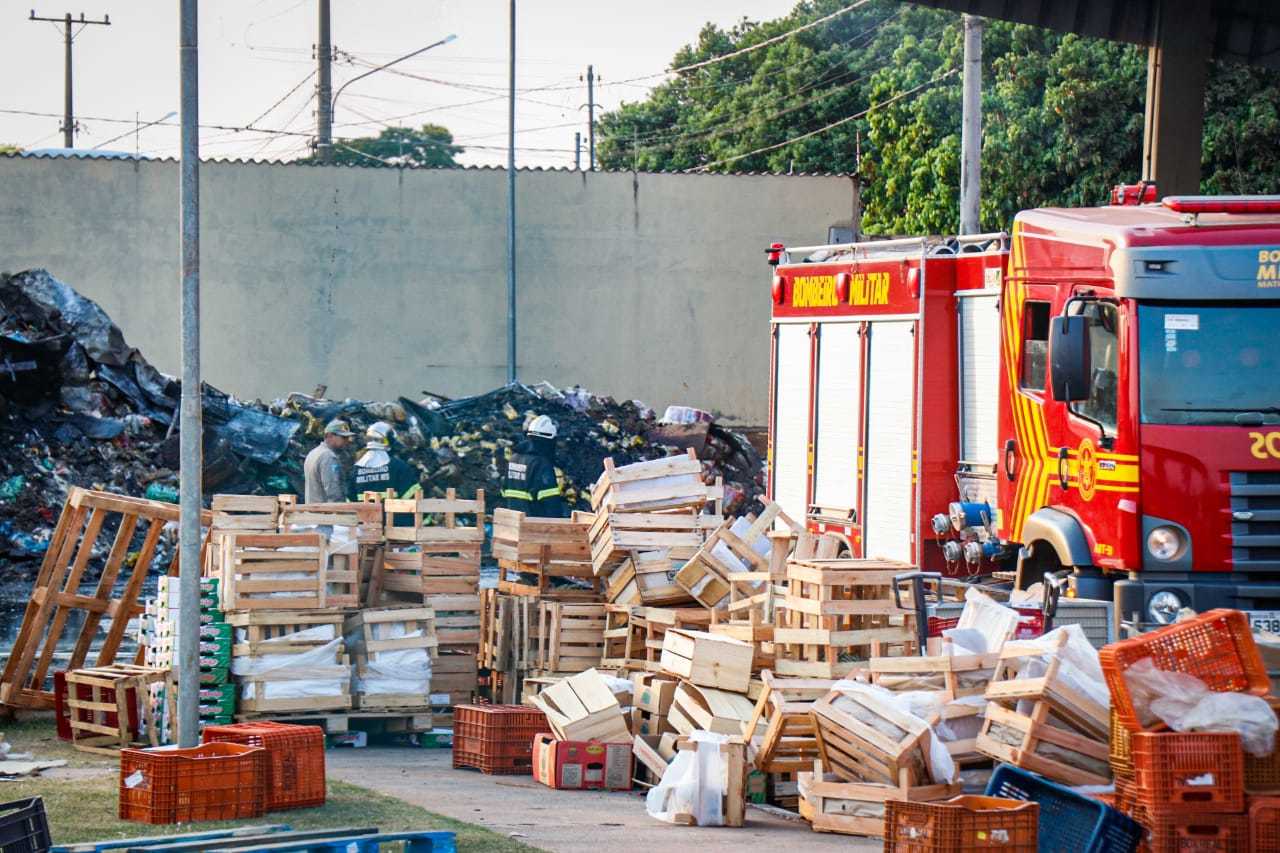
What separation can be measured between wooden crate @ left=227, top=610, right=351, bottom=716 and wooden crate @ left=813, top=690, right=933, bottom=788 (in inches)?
175

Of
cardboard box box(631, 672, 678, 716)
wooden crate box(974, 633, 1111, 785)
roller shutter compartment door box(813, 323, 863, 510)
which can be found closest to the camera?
wooden crate box(974, 633, 1111, 785)

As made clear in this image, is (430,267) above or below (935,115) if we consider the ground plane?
below

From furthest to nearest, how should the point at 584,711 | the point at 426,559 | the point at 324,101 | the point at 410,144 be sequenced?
the point at 410,144
the point at 324,101
the point at 426,559
the point at 584,711

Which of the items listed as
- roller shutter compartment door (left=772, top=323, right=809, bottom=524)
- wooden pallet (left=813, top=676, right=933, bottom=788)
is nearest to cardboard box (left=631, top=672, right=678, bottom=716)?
wooden pallet (left=813, top=676, right=933, bottom=788)

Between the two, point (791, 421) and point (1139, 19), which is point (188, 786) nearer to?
point (791, 421)

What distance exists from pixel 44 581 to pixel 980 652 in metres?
7.98

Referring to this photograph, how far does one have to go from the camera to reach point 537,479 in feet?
91.9

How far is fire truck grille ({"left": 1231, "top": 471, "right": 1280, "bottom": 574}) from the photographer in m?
11.4

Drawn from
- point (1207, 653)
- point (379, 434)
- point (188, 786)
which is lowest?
point (188, 786)

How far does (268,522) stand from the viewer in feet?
46.4

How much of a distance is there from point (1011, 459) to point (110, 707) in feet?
Answer: 22.7

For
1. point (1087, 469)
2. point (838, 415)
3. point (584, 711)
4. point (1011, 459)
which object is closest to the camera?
point (1087, 469)

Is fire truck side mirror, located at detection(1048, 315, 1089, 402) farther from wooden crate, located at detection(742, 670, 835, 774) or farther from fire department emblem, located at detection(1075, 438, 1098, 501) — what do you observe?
wooden crate, located at detection(742, 670, 835, 774)

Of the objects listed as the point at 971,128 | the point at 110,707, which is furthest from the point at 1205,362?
the point at 971,128
